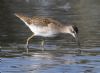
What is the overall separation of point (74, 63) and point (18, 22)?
859 cm

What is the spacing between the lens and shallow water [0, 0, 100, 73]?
42.4 feet

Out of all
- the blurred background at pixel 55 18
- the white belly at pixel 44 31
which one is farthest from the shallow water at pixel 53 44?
the white belly at pixel 44 31

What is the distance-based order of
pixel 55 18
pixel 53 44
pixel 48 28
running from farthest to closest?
1. pixel 55 18
2. pixel 48 28
3. pixel 53 44

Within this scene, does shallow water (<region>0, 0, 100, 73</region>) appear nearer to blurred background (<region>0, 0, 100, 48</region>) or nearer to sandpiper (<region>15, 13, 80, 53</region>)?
blurred background (<region>0, 0, 100, 48</region>)

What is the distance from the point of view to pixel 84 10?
82.5 feet

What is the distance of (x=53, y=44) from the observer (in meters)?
16.5

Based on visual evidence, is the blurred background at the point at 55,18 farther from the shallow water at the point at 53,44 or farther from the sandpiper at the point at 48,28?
the sandpiper at the point at 48,28

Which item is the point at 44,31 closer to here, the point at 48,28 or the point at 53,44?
the point at 48,28

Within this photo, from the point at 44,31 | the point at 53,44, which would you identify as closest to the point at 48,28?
the point at 44,31

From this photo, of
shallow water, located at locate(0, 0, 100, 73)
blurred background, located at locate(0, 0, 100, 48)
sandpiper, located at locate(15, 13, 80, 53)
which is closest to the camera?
shallow water, located at locate(0, 0, 100, 73)

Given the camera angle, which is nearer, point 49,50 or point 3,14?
point 49,50

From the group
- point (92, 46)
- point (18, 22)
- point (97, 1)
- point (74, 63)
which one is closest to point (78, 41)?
point (92, 46)

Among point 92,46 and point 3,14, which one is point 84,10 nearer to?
point 3,14

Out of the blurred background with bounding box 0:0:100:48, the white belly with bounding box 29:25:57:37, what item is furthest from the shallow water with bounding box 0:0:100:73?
Result: the white belly with bounding box 29:25:57:37
